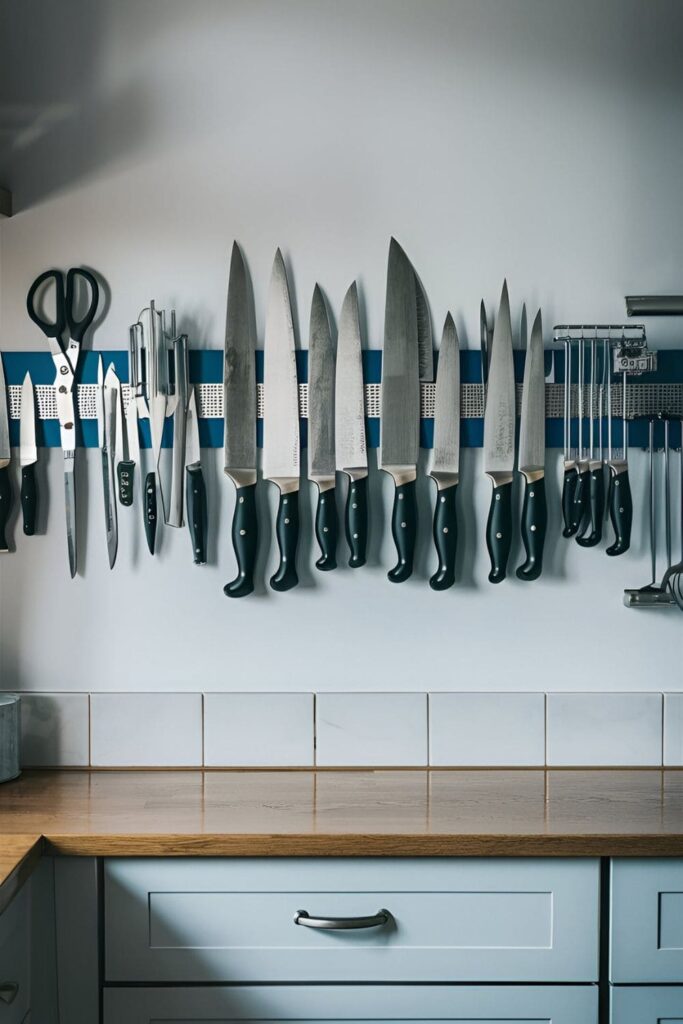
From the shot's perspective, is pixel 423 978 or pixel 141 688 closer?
pixel 423 978

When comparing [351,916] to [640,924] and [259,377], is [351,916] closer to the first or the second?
[640,924]

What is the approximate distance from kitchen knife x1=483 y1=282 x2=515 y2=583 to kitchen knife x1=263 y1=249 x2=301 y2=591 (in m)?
0.36

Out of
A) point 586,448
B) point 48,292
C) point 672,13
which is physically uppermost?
point 672,13

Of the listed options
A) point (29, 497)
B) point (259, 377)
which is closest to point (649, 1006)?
point (259, 377)

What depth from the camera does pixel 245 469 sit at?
5.88ft

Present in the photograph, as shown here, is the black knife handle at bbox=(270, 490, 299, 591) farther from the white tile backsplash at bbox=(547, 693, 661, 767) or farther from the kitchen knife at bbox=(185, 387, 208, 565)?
the white tile backsplash at bbox=(547, 693, 661, 767)

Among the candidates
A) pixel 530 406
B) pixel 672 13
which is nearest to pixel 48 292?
pixel 530 406

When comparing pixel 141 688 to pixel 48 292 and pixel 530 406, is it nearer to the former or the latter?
pixel 48 292

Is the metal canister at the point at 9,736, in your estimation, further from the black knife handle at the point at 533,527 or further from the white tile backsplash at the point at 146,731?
the black knife handle at the point at 533,527

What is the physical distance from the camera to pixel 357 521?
1.78 metres

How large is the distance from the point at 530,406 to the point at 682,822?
77 cm

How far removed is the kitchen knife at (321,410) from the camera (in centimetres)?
179

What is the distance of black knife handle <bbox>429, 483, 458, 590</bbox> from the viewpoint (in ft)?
5.83

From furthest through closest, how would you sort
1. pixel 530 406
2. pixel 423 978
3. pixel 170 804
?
pixel 530 406 < pixel 170 804 < pixel 423 978
